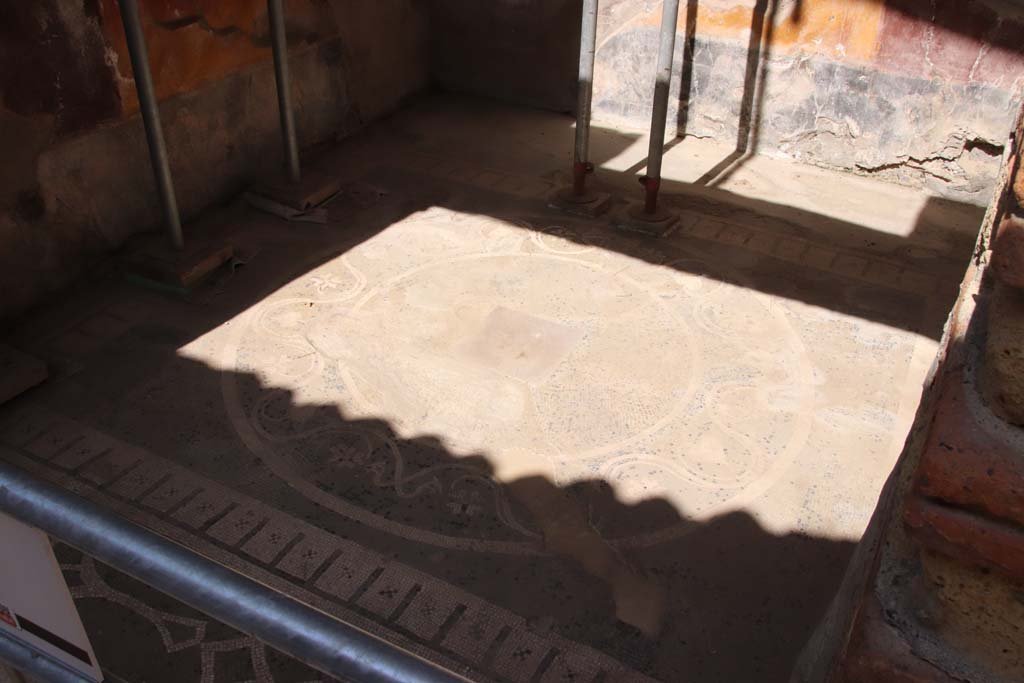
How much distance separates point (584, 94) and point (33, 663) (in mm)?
6115

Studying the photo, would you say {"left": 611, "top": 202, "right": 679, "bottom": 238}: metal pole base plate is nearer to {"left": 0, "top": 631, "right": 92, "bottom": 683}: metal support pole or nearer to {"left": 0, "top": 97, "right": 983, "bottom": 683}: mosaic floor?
{"left": 0, "top": 97, "right": 983, "bottom": 683}: mosaic floor

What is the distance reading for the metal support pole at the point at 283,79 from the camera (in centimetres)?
650

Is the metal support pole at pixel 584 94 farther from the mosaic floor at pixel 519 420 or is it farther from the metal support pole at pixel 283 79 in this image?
the metal support pole at pixel 283 79

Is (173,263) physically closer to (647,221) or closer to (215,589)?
(647,221)

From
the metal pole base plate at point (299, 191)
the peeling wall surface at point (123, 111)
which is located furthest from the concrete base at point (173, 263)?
the metal pole base plate at point (299, 191)

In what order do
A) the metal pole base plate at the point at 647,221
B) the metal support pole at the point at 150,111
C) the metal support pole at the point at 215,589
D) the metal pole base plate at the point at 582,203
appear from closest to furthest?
the metal support pole at the point at 215,589
the metal support pole at the point at 150,111
the metal pole base plate at the point at 647,221
the metal pole base plate at the point at 582,203

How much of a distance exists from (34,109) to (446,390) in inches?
124

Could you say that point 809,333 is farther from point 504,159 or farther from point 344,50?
point 344,50

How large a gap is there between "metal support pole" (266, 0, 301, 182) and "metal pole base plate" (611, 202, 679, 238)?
8.68 feet

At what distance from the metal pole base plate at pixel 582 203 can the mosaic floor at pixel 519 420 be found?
0.11m

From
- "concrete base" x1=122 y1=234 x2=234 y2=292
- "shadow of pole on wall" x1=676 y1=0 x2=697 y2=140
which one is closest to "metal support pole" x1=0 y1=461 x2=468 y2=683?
"concrete base" x1=122 y1=234 x2=234 y2=292

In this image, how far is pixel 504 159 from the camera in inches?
323

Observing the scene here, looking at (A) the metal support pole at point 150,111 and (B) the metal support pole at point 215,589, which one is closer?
(B) the metal support pole at point 215,589

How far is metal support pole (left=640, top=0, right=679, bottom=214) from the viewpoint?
6.25 meters
